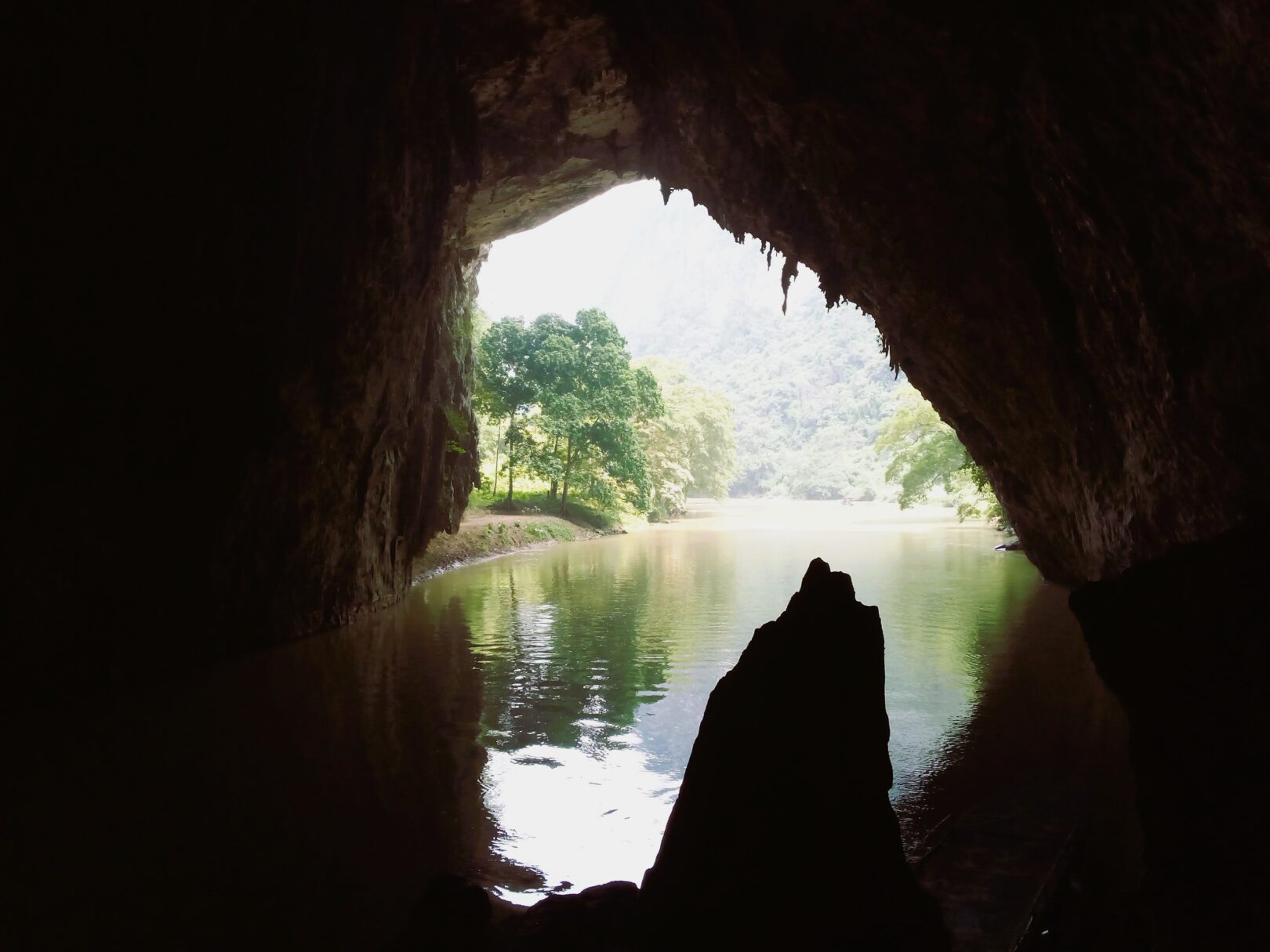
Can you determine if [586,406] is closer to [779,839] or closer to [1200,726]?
[779,839]

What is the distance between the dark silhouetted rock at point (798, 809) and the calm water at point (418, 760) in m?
0.09

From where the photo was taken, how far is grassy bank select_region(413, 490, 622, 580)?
19.2 m

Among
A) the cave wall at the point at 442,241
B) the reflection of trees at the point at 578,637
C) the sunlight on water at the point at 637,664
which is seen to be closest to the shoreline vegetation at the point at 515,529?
the sunlight on water at the point at 637,664

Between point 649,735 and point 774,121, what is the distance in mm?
7213

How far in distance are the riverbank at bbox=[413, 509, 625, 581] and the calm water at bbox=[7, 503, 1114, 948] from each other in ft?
21.8

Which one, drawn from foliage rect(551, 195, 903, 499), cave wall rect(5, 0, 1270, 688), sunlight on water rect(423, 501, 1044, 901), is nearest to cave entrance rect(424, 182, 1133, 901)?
sunlight on water rect(423, 501, 1044, 901)

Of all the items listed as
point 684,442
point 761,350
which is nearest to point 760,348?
point 761,350

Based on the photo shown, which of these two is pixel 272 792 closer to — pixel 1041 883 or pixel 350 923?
pixel 350 923

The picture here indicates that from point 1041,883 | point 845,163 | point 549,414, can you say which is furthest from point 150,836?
point 549,414

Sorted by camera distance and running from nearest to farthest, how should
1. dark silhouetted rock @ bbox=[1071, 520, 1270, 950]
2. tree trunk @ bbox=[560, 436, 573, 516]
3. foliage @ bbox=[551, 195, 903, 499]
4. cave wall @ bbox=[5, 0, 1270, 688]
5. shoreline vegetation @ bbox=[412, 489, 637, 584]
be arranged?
dark silhouetted rock @ bbox=[1071, 520, 1270, 950]
cave wall @ bbox=[5, 0, 1270, 688]
shoreline vegetation @ bbox=[412, 489, 637, 584]
tree trunk @ bbox=[560, 436, 573, 516]
foliage @ bbox=[551, 195, 903, 499]

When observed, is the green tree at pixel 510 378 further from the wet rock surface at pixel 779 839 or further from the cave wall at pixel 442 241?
the wet rock surface at pixel 779 839

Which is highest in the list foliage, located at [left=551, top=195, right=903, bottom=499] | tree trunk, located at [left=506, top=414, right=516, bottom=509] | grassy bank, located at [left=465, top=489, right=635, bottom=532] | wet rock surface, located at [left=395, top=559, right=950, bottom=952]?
foliage, located at [left=551, top=195, right=903, bottom=499]

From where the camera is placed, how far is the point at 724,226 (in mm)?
12625

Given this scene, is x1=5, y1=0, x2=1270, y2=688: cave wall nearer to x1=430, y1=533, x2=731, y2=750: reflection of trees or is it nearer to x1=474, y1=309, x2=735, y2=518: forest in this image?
x1=430, y1=533, x2=731, y2=750: reflection of trees
